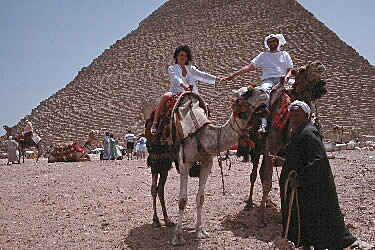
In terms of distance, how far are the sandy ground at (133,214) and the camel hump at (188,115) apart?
911 mm

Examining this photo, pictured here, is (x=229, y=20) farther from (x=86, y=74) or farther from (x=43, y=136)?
(x=43, y=136)

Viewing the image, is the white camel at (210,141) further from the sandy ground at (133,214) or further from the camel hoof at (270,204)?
the camel hoof at (270,204)

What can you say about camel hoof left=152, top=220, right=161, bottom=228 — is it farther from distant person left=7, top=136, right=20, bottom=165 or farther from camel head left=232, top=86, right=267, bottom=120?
distant person left=7, top=136, right=20, bottom=165

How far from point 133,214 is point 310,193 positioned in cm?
248

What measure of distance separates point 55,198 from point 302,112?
3.89 metres

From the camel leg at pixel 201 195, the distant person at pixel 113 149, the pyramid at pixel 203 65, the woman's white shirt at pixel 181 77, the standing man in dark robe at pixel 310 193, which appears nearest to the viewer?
the standing man in dark robe at pixel 310 193

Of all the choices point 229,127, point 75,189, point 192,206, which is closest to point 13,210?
point 75,189

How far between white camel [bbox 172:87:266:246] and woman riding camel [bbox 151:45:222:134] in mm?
527

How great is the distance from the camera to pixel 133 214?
18.1 feet

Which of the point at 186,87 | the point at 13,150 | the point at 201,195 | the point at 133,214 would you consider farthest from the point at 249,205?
the point at 13,150

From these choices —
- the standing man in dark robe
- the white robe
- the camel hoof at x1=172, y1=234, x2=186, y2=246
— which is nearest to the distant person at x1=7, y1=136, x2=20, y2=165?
the white robe

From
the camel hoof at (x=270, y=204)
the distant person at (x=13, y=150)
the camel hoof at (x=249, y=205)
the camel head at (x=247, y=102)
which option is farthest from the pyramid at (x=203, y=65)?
the camel head at (x=247, y=102)

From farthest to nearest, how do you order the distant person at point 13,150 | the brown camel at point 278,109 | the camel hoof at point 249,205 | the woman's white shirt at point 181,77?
1. the distant person at point 13,150
2. the camel hoof at point 249,205
3. the woman's white shirt at point 181,77
4. the brown camel at point 278,109

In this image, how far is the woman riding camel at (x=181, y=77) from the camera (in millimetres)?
4789
